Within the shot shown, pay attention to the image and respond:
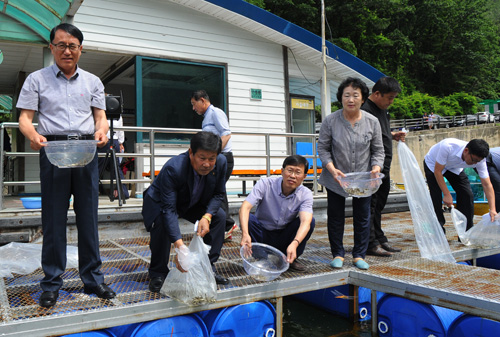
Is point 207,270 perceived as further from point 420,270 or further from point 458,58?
point 458,58

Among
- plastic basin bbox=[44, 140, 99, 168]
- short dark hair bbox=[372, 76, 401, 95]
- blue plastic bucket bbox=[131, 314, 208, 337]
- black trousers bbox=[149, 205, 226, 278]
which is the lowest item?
blue plastic bucket bbox=[131, 314, 208, 337]

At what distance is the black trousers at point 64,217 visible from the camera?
8.48ft

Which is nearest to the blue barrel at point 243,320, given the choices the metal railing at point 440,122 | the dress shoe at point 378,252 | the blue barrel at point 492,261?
the dress shoe at point 378,252

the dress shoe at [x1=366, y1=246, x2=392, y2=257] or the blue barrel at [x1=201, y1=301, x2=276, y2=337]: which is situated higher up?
the dress shoe at [x1=366, y1=246, x2=392, y2=257]

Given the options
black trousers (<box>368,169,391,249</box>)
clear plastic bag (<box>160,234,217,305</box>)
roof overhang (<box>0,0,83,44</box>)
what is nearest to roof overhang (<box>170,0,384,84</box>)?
roof overhang (<box>0,0,83,44</box>)

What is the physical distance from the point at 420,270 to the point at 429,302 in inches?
21.9

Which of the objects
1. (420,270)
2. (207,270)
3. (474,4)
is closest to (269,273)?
(207,270)

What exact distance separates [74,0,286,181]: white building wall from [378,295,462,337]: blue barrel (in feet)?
16.8

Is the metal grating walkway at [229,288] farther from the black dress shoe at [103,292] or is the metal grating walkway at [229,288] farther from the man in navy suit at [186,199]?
the man in navy suit at [186,199]

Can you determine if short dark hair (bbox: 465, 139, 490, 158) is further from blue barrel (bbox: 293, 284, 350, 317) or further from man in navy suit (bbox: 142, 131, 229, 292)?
man in navy suit (bbox: 142, 131, 229, 292)

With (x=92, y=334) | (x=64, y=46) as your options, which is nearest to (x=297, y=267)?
(x=92, y=334)

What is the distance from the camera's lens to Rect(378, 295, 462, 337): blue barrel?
2934mm

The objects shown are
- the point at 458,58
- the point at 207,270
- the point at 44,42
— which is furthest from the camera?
the point at 458,58

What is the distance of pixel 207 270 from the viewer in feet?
8.55
